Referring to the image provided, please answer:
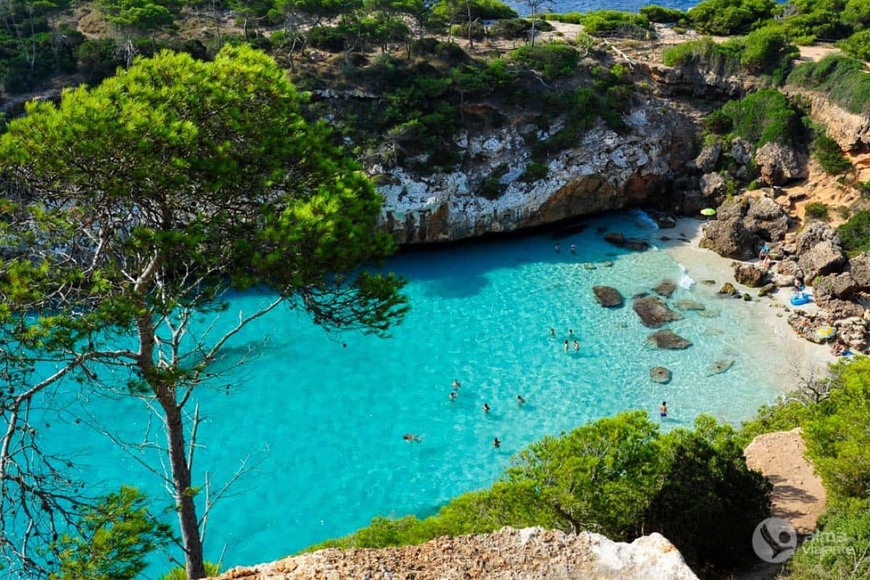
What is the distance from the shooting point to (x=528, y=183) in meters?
34.5

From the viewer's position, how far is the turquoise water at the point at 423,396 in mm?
19734

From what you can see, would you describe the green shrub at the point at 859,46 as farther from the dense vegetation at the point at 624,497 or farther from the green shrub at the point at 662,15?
the dense vegetation at the point at 624,497

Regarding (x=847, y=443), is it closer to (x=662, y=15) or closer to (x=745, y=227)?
(x=745, y=227)

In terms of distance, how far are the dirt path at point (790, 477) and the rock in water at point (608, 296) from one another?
1051 cm

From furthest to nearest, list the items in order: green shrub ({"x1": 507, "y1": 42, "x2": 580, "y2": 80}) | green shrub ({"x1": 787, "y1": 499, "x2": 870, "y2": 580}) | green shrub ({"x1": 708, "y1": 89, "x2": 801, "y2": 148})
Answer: green shrub ({"x1": 507, "y1": 42, "x2": 580, "y2": 80}) < green shrub ({"x1": 708, "y1": 89, "x2": 801, "y2": 148}) < green shrub ({"x1": 787, "y1": 499, "x2": 870, "y2": 580})

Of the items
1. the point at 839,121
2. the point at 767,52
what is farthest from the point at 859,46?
the point at 839,121

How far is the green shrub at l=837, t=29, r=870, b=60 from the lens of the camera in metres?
37.0

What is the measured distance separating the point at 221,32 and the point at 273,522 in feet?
109

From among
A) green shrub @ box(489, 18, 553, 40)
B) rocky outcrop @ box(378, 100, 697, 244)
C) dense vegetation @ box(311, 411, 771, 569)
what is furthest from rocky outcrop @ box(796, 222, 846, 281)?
green shrub @ box(489, 18, 553, 40)

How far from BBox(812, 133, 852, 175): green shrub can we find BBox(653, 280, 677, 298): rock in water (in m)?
12.0

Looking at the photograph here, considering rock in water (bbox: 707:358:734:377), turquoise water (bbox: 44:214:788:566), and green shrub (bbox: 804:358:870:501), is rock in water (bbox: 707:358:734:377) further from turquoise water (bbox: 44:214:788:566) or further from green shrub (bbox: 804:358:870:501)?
green shrub (bbox: 804:358:870:501)


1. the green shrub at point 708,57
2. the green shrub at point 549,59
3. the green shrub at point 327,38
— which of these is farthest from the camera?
the green shrub at point 708,57

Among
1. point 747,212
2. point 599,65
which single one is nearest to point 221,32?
point 599,65

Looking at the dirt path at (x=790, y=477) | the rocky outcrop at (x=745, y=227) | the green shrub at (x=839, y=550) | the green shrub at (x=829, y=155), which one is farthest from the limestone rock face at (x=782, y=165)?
the green shrub at (x=839, y=550)
